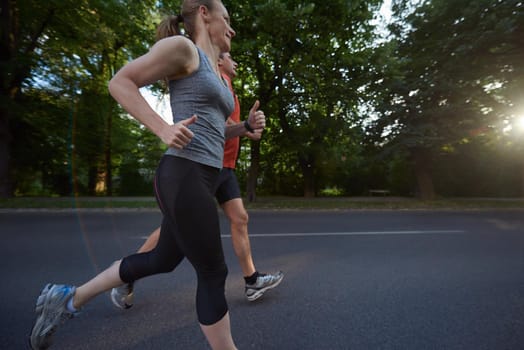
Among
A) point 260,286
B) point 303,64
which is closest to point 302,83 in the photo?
point 303,64

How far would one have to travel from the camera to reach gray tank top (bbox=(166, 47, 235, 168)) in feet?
3.76

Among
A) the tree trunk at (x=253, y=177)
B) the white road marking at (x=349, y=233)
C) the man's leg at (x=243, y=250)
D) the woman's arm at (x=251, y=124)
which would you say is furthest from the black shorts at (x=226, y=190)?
the tree trunk at (x=253, y=177)

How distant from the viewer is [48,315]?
4.81 feet

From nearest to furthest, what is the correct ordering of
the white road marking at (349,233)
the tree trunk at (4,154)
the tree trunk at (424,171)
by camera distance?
1. the white road marking at (349,233)
2. the tree trunk at (4,154)
3. the tree trunk at (424,171)

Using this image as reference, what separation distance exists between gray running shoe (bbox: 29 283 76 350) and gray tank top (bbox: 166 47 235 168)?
1.07 meters

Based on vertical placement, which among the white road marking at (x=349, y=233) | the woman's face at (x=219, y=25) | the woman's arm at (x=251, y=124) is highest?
the woman's face at (x=219, y=25)

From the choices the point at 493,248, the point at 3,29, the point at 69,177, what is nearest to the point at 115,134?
the point at 69,177

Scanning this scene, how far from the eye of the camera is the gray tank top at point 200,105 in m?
1.15

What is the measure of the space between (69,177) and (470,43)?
61.5 feet

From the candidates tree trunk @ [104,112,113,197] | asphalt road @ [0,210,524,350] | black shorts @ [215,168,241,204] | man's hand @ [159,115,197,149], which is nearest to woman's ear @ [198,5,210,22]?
man's hand @ [159,115,197,149]

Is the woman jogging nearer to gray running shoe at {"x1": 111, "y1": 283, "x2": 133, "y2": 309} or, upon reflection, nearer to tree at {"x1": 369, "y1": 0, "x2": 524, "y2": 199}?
gray running shoe at {"x1": 111, "y1": 283, "x2": 133, "y2": 309}

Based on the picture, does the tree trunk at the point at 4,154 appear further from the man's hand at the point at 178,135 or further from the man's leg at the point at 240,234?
the man's hand at the point at 178,135

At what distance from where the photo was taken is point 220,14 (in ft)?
4.23

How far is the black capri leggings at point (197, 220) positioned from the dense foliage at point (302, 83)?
7.75m
